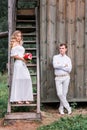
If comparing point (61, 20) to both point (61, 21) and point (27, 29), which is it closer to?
point (61, 21)

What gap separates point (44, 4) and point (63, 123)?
344 centimetres

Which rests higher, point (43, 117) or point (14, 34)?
point (14, 34)

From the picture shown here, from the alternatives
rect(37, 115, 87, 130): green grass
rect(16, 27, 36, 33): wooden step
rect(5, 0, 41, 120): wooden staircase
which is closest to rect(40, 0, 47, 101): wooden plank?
rect(5, 0, 41, 120): wooden staircase

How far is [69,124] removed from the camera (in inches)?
384

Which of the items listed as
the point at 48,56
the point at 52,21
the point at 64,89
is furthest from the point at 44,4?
the point at 64,89

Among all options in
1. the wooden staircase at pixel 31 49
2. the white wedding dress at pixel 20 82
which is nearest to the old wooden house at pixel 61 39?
the wooden staircase at pixel 31 49

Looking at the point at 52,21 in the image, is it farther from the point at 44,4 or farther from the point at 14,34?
the point at 14,34

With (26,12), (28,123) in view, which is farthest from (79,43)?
(28,123)

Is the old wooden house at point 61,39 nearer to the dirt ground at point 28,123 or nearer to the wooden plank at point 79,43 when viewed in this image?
the wooden plank at point 79,43

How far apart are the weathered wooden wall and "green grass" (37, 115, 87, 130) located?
5.30ft

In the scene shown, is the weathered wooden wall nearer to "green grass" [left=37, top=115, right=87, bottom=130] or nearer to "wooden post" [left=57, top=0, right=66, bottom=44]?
"wooden post" [left=57, top=0, right=66, bottom=44]

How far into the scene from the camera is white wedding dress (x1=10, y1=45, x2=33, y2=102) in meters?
10.6

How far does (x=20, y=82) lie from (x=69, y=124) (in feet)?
5.43

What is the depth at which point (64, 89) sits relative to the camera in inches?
441
